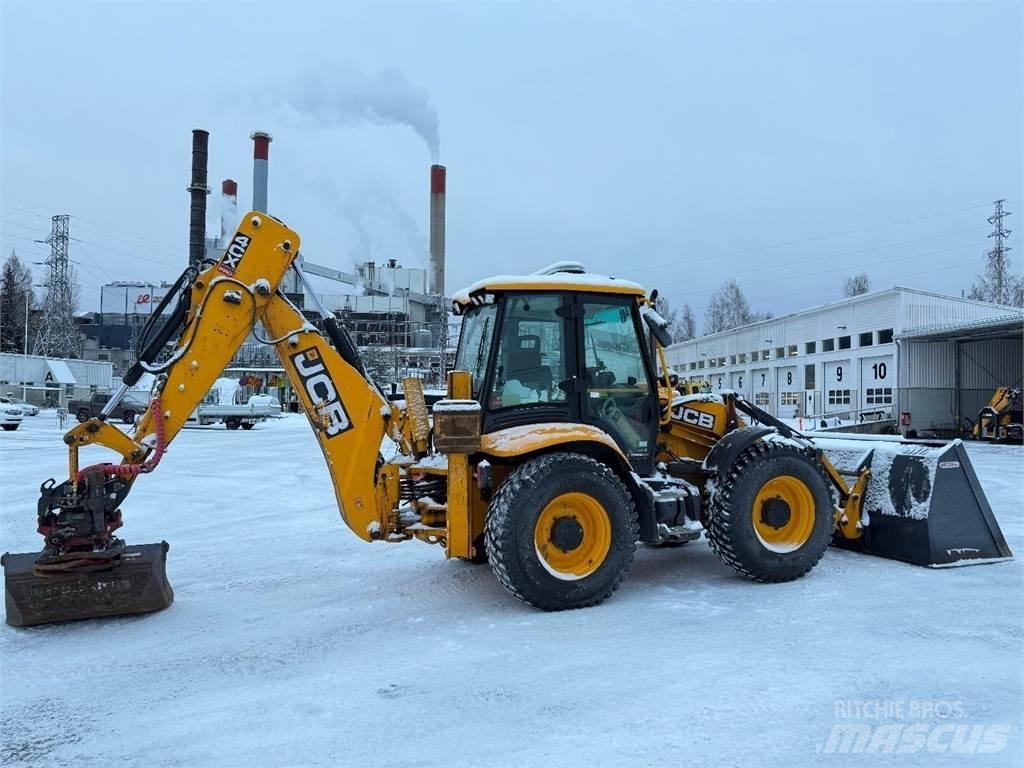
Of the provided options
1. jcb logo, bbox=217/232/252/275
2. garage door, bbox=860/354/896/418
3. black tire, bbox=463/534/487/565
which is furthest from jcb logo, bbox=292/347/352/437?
garage door, bbox=860/354/896/418

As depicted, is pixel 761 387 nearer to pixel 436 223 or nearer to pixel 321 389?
pixel 436 223

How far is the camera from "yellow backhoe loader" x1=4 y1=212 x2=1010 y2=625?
5172 millimetres

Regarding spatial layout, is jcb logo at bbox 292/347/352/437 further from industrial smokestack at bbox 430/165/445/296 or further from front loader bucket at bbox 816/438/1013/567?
industrial smokestack at bbox 430/165/445/296

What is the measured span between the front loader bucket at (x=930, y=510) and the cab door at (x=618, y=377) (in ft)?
7.74

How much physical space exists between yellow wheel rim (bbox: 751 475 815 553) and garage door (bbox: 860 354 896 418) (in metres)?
27.3

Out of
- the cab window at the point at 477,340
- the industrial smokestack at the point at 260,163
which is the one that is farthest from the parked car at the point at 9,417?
the cab window at the point at 477,340

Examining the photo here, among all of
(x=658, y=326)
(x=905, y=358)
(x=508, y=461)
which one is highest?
(x=905, y=358)

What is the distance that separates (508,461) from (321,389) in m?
1.51

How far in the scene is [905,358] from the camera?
3028 centimetres

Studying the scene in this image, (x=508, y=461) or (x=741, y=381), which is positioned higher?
(x=741, y=381)

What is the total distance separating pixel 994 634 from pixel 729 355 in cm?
4633

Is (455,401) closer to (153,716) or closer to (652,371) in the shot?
(652,371)

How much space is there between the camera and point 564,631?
16.1 feet

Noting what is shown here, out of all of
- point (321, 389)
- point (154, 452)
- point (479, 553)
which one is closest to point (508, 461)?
point (479, 553)
